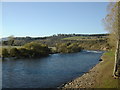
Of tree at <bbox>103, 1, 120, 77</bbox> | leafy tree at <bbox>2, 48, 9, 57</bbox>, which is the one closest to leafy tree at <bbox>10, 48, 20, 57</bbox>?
leafy tree at <bbox>2, 48, 9, 57</bbox>

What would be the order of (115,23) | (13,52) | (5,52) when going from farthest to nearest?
(13,52) → (5,52) → (115,23)

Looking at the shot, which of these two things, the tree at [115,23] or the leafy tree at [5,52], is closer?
the tree at [115,23]

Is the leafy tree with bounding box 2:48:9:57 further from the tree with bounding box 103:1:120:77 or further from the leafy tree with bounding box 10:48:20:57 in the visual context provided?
the tree with bounding box 103:1:120:77

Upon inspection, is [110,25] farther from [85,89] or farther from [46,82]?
[46,82]

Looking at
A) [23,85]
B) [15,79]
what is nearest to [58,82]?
[23,85]

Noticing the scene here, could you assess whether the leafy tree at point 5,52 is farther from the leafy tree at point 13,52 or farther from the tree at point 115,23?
the tree at point 115,23

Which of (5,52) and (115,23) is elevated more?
(115,23)

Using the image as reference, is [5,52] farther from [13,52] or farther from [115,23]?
[115,23]

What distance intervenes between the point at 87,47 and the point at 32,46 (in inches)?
3070

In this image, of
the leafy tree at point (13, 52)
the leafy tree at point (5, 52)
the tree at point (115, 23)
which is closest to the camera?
the tree at point (115, 23)

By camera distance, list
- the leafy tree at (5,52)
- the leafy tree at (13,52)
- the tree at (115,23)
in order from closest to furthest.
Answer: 1. the tree at (115,23)
2. the leafy tree at (5,52)
3. the leafy tree at (13,52)

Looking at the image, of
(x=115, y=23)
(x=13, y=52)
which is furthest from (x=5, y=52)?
(x=115, y=23)

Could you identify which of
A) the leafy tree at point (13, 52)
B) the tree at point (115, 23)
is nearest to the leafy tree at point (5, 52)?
the leafy tree at point (13, 52)

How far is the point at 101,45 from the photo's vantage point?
137125mm
